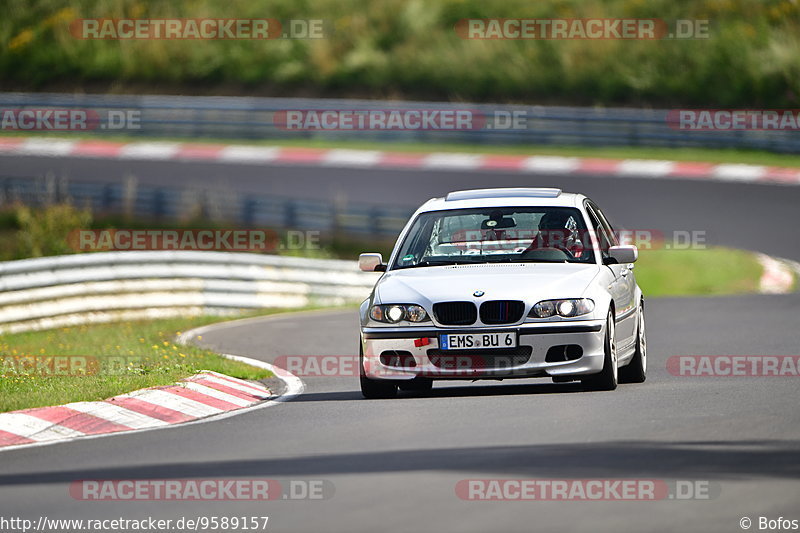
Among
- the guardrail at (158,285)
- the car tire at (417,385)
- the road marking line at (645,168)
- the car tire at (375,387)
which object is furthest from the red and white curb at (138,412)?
the road marking line at (645,168)

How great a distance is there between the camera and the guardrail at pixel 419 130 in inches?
1398

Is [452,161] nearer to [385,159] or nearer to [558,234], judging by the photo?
[385,159]

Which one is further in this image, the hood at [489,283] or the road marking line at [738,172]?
the road marking line at [738,172]

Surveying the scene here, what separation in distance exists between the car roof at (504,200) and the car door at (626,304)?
0.51 meters

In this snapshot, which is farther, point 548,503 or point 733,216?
point 733,216

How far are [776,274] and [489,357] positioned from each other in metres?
14.4

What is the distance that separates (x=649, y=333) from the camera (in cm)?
1823

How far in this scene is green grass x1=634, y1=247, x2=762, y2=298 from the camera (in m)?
24.8

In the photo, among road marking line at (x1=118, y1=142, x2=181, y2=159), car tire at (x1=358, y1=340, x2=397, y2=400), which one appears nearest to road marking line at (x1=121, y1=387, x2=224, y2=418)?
car tire at (x1=358, y1=340, x2=397, y2=400)

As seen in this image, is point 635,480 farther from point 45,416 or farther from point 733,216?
point 733,216

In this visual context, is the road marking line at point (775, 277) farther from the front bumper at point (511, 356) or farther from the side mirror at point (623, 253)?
the front bumper at point (511, 356)

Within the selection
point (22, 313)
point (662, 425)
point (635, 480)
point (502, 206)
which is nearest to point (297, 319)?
point (22, 313)

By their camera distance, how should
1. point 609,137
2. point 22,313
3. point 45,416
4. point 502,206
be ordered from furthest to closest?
point 609,137 < point 22,313 < point 502,206 < point 45,416

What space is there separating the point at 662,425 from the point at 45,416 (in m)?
4.51
